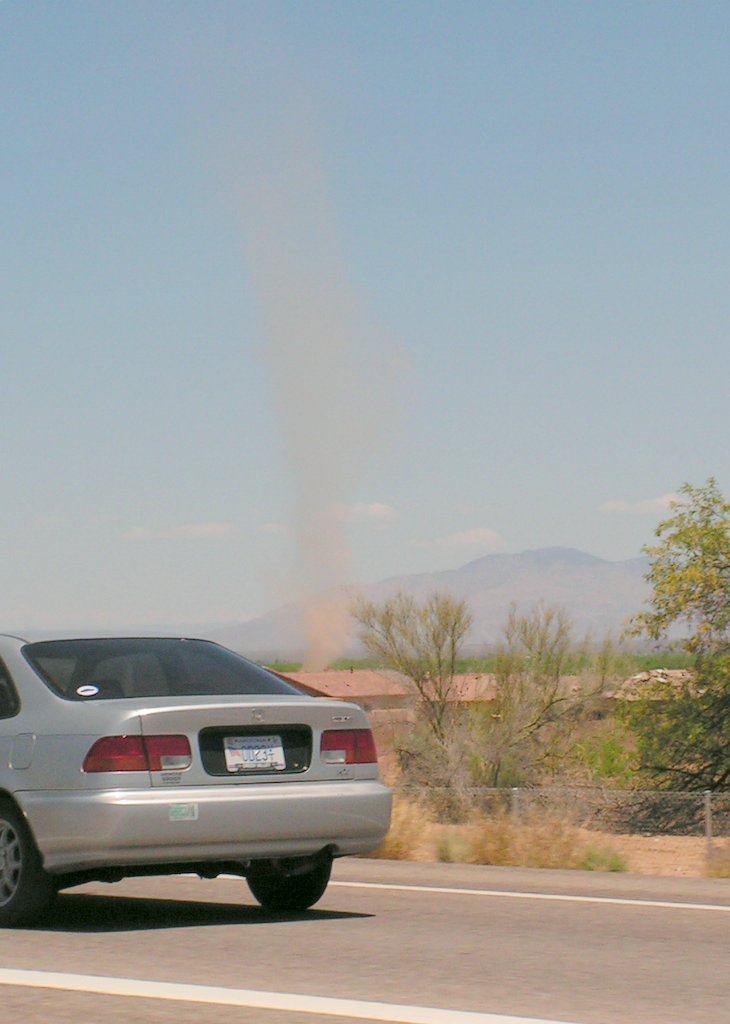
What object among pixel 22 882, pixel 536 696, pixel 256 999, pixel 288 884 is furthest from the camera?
pixel 536 696

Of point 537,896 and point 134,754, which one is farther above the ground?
point 134,754

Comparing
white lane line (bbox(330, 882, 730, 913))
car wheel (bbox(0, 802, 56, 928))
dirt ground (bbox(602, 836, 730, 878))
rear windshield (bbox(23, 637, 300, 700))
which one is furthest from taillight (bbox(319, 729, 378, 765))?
dirt ground (bbox(602, 836, 730, 878))

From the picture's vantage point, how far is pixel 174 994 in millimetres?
6770

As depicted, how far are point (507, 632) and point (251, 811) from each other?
43235mm

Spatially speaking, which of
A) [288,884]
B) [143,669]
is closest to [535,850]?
[288,884]

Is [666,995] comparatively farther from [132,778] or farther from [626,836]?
[626,836]

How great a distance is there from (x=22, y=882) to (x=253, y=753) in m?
1.33

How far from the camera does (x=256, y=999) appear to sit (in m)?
6.64

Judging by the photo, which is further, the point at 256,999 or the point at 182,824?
the point at 182,824

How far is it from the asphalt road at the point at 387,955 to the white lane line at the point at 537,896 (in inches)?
0.6

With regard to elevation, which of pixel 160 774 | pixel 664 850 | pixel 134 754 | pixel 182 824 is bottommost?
pixel 664 850

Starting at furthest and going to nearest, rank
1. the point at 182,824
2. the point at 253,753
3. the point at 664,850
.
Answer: the point at 664,850
the point at 253,753
the point at 182,824

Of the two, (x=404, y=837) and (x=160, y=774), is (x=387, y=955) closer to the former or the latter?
(x=160, y=774)

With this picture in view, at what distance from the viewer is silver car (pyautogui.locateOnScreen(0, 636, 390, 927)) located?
8734mm
